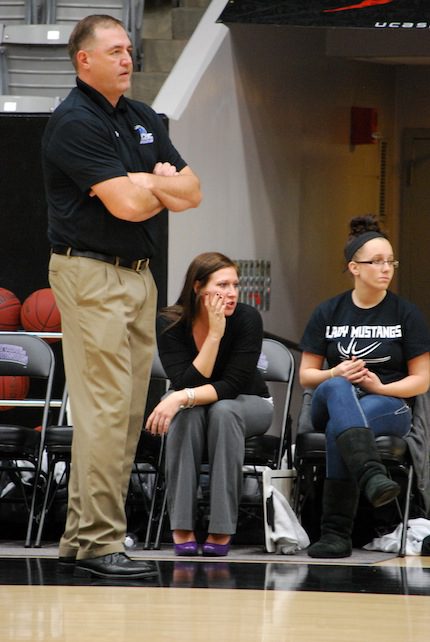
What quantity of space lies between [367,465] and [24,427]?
62.7 inches

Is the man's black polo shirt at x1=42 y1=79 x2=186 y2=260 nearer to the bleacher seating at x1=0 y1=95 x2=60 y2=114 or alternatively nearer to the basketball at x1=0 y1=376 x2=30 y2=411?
the basketball at x1=0 y1=376 x2=30 y2=411

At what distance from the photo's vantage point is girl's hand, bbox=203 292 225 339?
19.0ft

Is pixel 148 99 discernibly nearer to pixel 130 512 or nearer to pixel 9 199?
pixel 9 199

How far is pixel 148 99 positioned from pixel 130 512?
3.27m

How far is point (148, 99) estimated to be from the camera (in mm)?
8609

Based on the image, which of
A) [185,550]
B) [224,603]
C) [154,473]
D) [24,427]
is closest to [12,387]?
[24,427]

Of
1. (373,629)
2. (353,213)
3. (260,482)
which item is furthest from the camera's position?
(353,213)

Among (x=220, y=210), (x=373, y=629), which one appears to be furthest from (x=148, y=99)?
(x=373, y=629)

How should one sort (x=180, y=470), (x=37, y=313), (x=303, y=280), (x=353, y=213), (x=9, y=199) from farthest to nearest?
(x=353, y=213) → (x=303, y=280) → (x=9, y=199) → (x=37, y=313) → (x=180, y=470)

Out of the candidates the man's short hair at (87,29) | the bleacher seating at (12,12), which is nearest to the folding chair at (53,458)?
the man's short hair at (87,29)

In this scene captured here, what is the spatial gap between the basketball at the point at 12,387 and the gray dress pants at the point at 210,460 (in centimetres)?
136

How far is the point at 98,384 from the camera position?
477 cm

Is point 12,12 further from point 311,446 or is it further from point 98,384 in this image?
point 98,384

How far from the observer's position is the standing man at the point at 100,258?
473 cm
